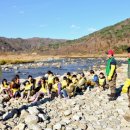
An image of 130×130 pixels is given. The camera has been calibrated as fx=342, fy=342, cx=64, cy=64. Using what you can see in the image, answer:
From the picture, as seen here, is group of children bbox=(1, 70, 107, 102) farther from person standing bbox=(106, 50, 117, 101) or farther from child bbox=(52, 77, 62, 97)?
person standing bbox=(106, 50, 117, 101)

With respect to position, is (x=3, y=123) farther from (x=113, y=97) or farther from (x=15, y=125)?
(x=113, y=97)

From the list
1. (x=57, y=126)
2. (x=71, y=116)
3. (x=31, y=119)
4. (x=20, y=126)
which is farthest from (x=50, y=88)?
(x=20, y=126)

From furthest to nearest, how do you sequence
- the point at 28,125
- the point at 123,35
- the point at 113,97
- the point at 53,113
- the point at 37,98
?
the point at 123,35, the point at 37,98, the point at 113,97, the point at 53,113, the point at 28,125

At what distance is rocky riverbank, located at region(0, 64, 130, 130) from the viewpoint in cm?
1190

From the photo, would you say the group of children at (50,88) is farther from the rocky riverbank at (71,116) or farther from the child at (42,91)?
the rocky riverbank at (71,116)

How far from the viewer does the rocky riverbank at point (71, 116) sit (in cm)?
1190

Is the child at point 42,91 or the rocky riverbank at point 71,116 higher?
the child at point 42,91

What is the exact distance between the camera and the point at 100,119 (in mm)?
12766

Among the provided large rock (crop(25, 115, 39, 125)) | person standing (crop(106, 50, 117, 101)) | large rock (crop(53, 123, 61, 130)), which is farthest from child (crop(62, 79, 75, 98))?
large rock (crop(53, 123, 61, 130))

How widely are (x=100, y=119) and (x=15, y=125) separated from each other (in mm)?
3146

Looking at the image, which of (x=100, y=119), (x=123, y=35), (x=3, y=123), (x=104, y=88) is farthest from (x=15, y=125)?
(x=123, y=35)

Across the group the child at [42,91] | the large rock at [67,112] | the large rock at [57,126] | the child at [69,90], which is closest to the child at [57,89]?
the child at [69,90]

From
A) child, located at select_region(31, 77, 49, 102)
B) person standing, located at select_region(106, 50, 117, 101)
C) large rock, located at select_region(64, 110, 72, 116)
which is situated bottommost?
large rock, located at select_region(64, 110, 72, 116)

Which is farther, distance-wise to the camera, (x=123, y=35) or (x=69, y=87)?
(x=123, y=35)
